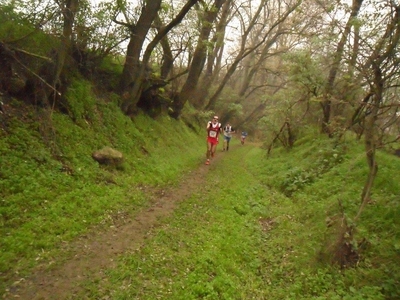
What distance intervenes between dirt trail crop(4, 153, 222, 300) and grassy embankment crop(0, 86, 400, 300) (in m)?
0.19

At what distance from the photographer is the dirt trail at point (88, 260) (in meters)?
3.73

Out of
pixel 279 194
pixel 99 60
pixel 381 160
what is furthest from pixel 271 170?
pixel 99 60

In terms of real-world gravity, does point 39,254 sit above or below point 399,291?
below

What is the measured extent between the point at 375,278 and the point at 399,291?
16.2 inches

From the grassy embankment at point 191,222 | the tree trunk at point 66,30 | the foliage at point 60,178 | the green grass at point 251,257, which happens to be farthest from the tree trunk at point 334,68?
the tree trunk at point 66,30

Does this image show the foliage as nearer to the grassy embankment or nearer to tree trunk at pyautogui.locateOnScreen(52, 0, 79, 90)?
the grassy embankment

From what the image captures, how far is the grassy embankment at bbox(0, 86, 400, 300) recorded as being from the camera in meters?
4.46

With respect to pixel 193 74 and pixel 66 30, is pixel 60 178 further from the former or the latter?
pixel 193 74

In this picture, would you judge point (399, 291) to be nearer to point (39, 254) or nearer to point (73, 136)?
point (39, 254)

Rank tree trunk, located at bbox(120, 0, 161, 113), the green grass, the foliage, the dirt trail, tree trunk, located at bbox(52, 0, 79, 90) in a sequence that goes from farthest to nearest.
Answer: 1. tree trunk, located at bbox(120, 0, 161, 113)
2. tree trunk, located at bbox(52, 0, 79, 90)
3. the foliage
4. the green grass
5. the dirt trail

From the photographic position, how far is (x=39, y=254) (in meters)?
4.36

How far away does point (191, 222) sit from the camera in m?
6.57

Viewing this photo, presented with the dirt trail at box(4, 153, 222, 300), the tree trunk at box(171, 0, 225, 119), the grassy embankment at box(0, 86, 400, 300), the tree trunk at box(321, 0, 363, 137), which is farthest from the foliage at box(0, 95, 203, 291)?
the tree trunk at box(171, 0, 225, 119)

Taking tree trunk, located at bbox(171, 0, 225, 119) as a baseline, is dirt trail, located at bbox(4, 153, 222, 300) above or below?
below
